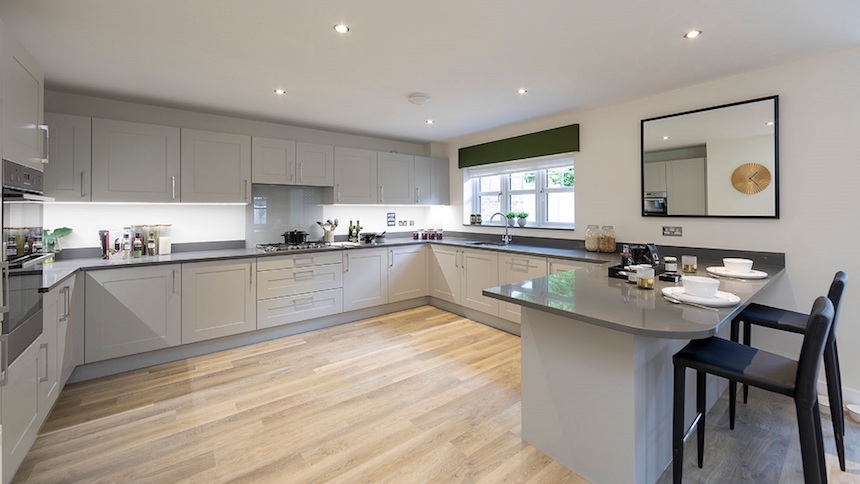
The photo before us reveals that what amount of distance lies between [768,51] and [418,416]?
10.6 ft

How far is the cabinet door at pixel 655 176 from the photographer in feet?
10.6

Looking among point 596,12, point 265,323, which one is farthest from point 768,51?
point 265,323

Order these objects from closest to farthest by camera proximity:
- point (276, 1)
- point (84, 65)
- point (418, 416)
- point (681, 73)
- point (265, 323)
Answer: point (276, 1) → point (418, 416) → point (84, 65) → point (681, 73) → point (265, 323)

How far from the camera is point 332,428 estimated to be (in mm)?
2236

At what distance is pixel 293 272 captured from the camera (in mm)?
3846

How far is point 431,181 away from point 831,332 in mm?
4190

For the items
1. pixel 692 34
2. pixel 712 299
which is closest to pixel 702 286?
pixel 712 299

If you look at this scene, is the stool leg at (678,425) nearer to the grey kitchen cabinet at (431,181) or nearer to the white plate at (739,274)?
the white plate at (739,274)

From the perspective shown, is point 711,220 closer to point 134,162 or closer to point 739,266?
point 739,266

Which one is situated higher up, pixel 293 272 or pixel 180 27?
pixel 180 27

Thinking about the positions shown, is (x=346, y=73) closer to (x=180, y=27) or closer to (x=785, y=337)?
(x=180, y=27)

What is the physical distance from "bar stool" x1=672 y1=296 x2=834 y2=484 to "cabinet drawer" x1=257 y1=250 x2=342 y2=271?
3.30m

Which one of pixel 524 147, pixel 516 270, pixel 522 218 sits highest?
pixel 524 147

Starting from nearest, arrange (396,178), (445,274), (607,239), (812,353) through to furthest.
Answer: (812,353), (607,239), (445,274), (396,178)
